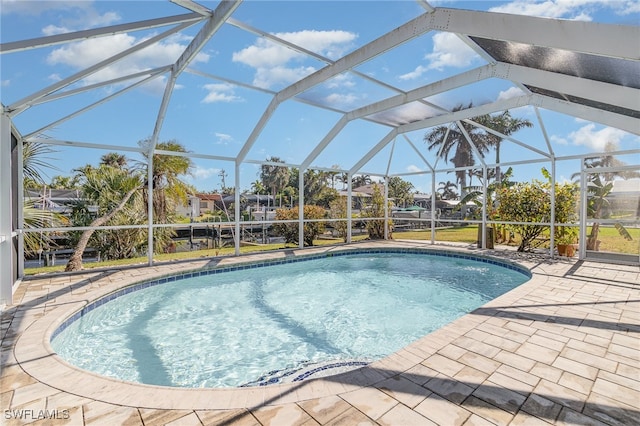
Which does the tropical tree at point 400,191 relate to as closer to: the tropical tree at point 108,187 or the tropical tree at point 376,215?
the tropical tree at point 376,215

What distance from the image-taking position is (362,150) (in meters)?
11.8

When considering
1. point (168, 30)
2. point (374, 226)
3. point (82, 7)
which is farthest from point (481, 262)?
point (82, 7)

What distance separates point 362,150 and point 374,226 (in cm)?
349

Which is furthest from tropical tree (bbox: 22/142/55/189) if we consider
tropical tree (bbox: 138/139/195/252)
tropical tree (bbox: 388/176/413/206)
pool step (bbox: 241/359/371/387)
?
tropical tree (bbox: 388/176/413/206)

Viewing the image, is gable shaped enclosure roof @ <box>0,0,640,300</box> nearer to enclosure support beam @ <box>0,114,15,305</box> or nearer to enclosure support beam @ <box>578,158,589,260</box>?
enclosure support beam @ <box>0,114,15,305</box>

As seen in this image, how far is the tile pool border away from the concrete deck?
76 centimetres

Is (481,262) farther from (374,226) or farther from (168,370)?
(168,370)

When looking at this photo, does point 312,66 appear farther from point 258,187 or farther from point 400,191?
point 258,187

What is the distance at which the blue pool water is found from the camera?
149 inches

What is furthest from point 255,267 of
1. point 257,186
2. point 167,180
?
point 257,186

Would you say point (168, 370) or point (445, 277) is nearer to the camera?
point (168, 370)

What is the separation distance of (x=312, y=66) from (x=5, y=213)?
18.4 ft

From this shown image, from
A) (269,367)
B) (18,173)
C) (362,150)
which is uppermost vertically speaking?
(362,150)

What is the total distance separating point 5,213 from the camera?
4.55 meters
